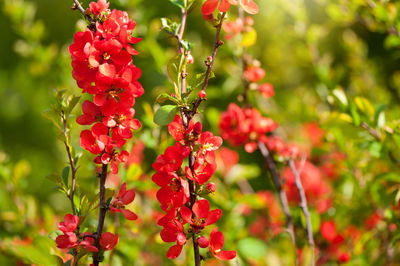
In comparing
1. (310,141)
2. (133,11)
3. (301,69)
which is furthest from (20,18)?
(301,69)

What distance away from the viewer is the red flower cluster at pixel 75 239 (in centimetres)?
39

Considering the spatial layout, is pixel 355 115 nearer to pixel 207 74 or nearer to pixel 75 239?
pixel 207 74

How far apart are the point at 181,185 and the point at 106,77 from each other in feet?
0.48

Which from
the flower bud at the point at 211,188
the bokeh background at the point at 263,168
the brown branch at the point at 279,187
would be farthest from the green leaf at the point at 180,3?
the brown branch at the point at 279,187

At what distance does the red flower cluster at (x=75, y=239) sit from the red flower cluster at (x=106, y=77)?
8 centimetres

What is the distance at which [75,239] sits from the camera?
39 centimetres

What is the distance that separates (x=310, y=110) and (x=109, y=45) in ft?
2.15

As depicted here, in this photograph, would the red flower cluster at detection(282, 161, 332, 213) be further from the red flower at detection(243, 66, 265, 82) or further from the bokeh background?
the red flower at detection(243, 66, 265, 82)

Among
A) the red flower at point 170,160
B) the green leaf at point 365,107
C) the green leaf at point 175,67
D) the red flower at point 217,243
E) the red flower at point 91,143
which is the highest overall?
the green leaf at point 175,67

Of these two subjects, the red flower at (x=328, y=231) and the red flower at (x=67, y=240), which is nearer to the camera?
the red flower at (x=67, y=240)

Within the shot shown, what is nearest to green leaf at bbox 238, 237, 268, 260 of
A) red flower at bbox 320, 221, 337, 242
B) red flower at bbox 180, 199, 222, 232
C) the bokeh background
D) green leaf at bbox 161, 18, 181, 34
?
the bokeh background

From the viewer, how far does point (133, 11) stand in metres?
1.06

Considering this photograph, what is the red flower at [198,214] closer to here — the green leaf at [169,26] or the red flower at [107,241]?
the red flower at [107,241]

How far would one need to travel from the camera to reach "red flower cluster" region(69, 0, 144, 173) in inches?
15.4
